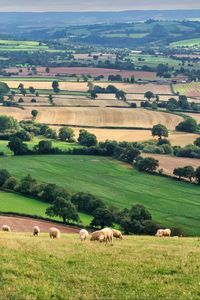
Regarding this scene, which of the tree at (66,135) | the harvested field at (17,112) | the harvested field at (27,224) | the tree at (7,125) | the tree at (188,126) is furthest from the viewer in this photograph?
the harvested field at (17,112)

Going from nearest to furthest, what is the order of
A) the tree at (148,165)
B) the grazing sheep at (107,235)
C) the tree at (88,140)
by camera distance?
the grazing sheep at (107,235) → the tree at (148,165) → the tree at (88,140)

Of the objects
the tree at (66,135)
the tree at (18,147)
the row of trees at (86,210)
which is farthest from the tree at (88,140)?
the row of trees at (86,210)

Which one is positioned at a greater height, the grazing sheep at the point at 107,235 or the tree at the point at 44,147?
the grazing sheep at the point at 107,235

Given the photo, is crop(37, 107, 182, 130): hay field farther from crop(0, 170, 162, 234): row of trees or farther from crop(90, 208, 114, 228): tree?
crop(90, 208, 114, 228): tree

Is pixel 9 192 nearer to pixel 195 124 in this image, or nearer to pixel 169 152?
pixel 169 152

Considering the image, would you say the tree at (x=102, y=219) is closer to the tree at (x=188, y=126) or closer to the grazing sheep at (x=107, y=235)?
the grazing sheep at (x=107, y=235)

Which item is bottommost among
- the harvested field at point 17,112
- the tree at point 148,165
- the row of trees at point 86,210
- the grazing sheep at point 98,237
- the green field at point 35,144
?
the harvested field at point 17,112

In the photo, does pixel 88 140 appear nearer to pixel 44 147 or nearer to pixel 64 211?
pixel 44 147
